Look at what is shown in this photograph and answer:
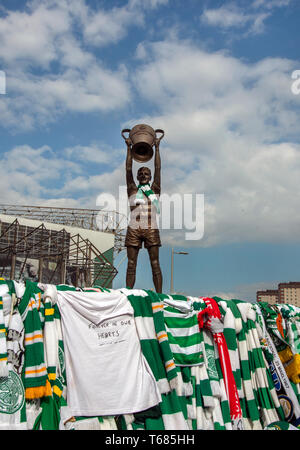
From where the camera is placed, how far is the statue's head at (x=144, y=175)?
677cm

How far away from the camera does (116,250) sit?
3108 centimetres

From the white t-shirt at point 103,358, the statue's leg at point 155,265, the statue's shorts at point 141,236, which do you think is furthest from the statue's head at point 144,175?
the white t-shirt at point 103,358

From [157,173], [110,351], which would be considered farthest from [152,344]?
[157,173]

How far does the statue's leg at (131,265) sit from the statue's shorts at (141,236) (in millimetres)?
83

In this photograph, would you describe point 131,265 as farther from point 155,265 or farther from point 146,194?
point 146,194

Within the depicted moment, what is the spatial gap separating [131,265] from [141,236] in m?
0.49

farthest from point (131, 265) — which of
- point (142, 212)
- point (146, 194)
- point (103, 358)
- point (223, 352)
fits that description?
point (103, 358)

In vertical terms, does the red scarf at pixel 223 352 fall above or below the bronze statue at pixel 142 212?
below

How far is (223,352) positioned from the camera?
454 centimetres

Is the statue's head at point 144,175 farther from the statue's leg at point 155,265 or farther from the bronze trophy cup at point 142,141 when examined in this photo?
the statue's leg at point 155,265

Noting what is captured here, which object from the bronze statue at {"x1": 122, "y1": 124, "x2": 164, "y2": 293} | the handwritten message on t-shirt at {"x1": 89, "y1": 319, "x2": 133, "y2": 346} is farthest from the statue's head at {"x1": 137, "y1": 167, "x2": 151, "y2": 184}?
the handwritten message on t-shirt at {"x1": 89, "y1": 319, "x2": 133, "y2": 346}

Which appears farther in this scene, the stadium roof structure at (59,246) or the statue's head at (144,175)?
the stadium roof structure at (59,246)

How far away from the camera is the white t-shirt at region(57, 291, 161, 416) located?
362 centimetres

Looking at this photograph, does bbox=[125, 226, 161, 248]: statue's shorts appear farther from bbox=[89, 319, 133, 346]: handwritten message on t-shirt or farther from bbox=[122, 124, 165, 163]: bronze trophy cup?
bbox=[89, 319, 133, 346]: handwritten message on t-shirt
